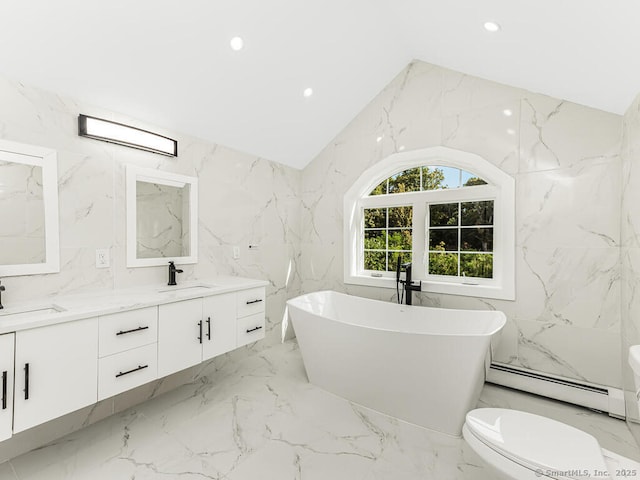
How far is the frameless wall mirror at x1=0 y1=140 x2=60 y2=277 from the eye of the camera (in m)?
1.74

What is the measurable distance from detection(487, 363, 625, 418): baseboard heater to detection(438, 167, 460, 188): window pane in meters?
1.61

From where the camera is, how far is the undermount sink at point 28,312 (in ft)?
5.02

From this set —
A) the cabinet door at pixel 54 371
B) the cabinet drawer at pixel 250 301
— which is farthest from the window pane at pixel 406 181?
the cabinet door at pixel 54 371

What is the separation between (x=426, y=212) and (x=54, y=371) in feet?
9.66

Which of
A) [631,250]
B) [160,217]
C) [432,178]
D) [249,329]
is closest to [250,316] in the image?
[249,329]

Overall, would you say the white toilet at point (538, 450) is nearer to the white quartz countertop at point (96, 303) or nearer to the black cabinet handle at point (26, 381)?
the white quartz countertop at point (96, 303)

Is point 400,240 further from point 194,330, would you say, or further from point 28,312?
point 28,312

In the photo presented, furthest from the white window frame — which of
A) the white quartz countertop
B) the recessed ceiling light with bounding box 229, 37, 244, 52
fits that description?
the recessed ceiling light with bounding box 229, 37, 244, 52

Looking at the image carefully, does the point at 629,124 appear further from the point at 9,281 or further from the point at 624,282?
the point at 9,281

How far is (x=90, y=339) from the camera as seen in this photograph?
1597 mm

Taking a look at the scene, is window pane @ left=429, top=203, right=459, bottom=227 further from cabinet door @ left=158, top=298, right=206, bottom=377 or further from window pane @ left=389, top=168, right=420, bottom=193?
cabinet door @ left=158, top=298, right=206, bottom=377

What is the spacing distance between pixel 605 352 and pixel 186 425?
2939 mm

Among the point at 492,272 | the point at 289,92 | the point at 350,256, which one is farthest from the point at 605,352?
the point at 289,92

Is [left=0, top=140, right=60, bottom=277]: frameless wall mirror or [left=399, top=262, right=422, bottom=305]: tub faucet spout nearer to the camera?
[left=0, top=140, right=60, bottom=277]: frameless wall mirror
